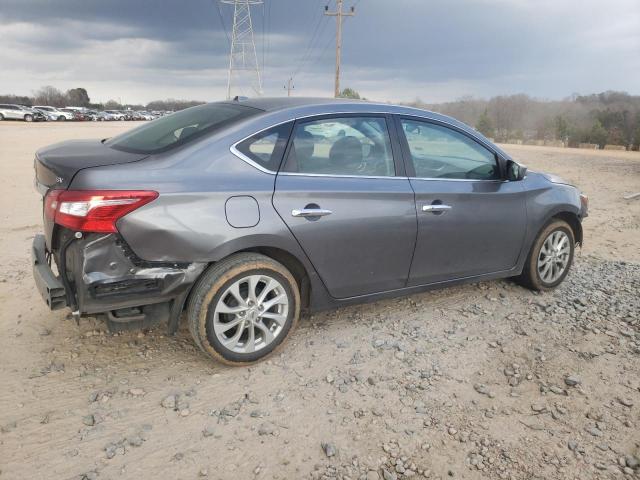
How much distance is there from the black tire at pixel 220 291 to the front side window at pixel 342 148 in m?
0.65

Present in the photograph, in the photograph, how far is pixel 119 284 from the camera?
2.89 m

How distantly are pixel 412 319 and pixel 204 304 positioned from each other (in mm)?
1823

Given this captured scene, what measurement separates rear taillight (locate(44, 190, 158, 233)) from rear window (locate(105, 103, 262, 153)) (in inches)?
19.2

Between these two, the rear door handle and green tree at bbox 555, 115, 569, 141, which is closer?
the rear door handle

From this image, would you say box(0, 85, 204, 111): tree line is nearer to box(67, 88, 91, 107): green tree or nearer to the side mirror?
box(67, 88, 91, 107): green tree

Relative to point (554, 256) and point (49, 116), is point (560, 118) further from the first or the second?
point (49, 116)

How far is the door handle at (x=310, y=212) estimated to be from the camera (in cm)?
328

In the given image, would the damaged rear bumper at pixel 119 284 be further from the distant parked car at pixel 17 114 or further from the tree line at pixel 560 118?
the distant parked car at pixel 17 114

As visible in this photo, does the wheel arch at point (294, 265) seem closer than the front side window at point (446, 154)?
Yes

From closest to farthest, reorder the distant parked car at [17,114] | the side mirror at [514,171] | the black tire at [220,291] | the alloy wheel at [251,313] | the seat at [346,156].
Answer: the black tire at [220,291], the alloy wheel at [251,313], the seat at [346,156], the side mirror at [514,171], the distant parked car at [17,114]

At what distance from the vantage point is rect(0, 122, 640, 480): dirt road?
2.54m

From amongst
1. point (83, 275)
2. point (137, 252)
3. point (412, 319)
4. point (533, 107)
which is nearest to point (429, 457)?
point (412, 319)

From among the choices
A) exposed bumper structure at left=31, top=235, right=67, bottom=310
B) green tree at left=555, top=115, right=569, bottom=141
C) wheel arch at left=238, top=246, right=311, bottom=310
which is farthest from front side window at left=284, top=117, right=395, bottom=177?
green tree at left=555, top=115, right=569, bottom=141

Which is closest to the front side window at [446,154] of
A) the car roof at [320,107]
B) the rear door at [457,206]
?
the rear door at [457,206]
